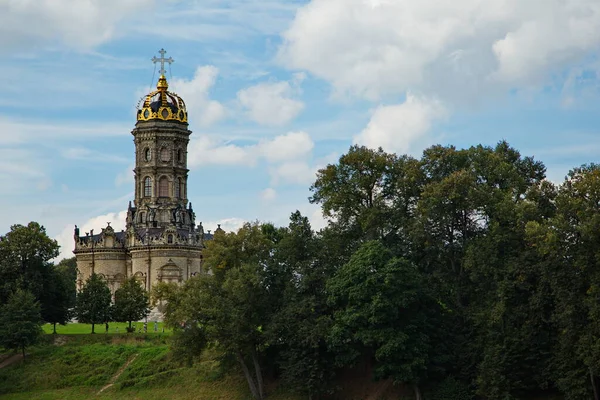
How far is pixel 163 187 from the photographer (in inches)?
4031

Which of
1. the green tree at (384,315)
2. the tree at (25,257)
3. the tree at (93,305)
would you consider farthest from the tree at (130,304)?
the green tree at (384,315)

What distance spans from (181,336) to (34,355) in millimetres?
16005

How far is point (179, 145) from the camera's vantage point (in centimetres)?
10225

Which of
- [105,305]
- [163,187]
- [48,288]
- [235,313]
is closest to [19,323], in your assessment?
[48,288]

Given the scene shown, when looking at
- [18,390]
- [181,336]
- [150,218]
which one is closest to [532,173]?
[181,336]

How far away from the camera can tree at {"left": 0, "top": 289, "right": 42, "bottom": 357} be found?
69562 mm

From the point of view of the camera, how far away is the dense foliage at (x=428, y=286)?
52.7m

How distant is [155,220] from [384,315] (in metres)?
47.0

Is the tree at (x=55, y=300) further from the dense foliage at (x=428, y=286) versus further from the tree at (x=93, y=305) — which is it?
the dense foliage at (x=428, y=286)

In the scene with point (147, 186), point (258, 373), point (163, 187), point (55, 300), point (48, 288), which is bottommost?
point (258, 373)

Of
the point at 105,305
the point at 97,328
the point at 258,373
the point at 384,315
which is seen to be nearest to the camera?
the point at 384,315

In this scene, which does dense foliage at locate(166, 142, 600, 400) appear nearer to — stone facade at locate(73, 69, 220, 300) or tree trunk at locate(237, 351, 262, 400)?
tree trunk at locate(237, 351, 262, 400)

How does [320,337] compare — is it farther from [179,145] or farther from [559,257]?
[179,145]

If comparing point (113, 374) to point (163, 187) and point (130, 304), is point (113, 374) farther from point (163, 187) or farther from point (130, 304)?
point (163, 187)
